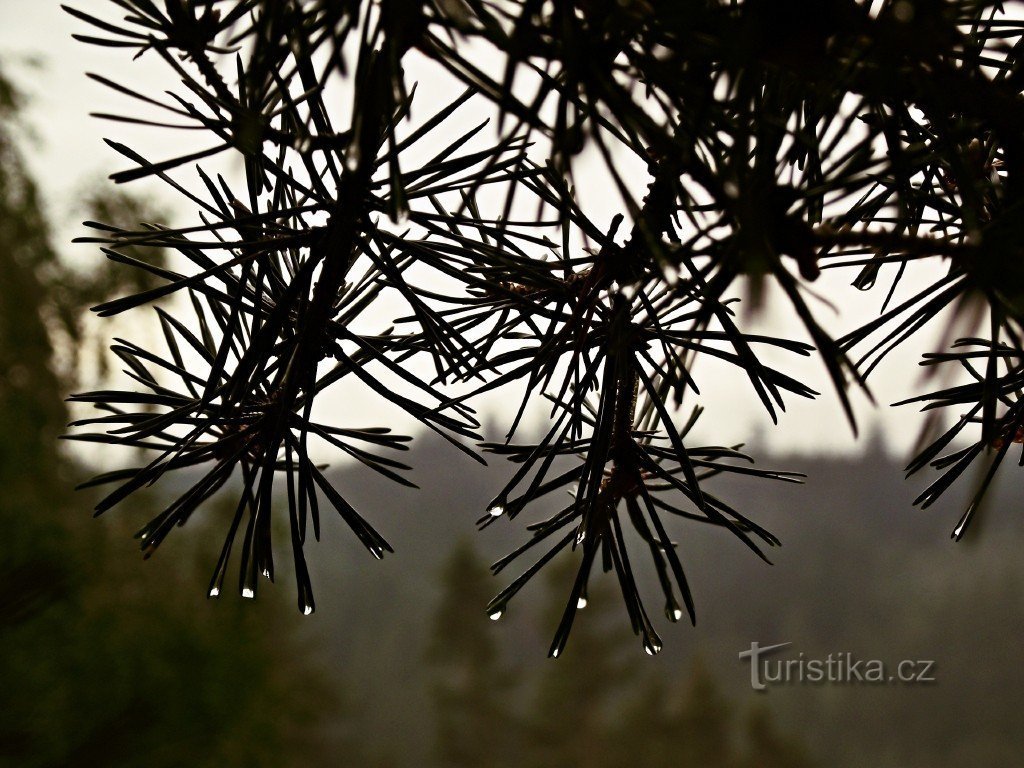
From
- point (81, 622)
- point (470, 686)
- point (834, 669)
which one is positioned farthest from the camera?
point (470, 686)

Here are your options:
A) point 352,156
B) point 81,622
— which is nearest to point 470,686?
point 81,622

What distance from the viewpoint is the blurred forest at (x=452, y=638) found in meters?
1.95

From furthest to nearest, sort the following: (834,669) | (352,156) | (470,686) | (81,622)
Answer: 1. (470,686)
2. (834,669)
3. (81,622)
4. (352,156)

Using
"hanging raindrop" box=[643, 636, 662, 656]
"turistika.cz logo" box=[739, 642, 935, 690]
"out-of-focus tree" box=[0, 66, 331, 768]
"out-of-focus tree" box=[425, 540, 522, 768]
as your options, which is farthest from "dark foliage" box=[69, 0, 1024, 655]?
"out-of-focus tree" box=[425, 540, 522, 768]

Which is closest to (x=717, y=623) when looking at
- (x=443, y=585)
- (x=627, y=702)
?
(x=627, y=702)

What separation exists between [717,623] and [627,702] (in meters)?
1.14

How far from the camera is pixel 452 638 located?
5.85 meters

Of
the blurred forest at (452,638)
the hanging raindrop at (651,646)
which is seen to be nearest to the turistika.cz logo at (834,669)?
the blurred forest at (452,638)

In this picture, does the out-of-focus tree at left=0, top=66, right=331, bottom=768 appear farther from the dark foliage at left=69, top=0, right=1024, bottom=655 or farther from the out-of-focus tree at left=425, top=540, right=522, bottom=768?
the out-of-focus tree at left=425, top=540, right=522, bottom=768

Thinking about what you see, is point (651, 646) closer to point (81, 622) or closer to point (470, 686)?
point (81, 622)

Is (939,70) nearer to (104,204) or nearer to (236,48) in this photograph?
(236,48)

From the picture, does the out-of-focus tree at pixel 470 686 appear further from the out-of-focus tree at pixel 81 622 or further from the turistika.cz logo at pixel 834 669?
the out-of-focus tree at pixel 81 622

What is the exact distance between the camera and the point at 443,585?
19.8ft

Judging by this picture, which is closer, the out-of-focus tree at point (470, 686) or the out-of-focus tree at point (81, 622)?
the out-of-focus tree at point (81, 622)
